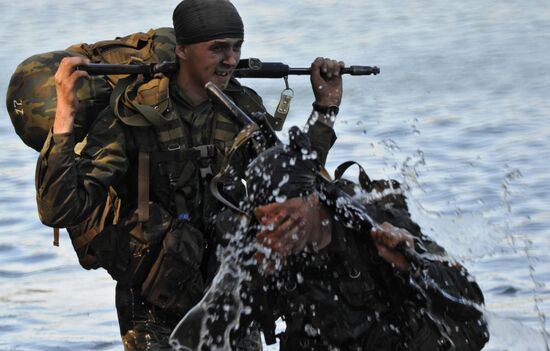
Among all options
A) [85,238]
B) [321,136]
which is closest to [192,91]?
[321,136]

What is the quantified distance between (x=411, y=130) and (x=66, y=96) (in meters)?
7.14

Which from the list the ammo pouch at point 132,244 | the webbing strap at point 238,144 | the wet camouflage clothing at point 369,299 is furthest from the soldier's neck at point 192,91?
the wet camouflage clothing at point 369,299

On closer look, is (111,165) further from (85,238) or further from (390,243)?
(390,243)

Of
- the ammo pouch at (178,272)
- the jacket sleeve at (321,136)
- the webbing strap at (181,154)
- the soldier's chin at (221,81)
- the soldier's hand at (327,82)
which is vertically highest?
the soldier's chin at (221,81)

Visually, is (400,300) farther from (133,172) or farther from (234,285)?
(133,172)

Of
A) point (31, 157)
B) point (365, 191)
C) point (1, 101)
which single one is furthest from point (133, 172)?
point (1, 101)

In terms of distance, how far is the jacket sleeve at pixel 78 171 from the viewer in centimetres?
588

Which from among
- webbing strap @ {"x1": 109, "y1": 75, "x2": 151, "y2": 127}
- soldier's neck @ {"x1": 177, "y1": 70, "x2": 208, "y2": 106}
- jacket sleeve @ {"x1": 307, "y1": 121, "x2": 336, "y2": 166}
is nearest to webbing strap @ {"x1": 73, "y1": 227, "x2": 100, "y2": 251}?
webbing strap @ {"x1": 109, "y1": 75, "x2": 151, "y2": 127}

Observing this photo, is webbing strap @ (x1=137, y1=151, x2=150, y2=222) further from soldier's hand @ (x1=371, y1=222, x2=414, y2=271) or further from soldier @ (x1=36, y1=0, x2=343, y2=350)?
soldier's hand @ (x1=371, y1=222, x2=414, y2=271)

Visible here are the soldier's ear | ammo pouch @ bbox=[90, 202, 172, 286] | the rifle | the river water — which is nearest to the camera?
the rifle

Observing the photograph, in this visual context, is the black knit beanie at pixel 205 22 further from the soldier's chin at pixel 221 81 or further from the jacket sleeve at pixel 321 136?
the jacket sleeve at pixel 321 136

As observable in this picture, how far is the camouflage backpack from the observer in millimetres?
6297

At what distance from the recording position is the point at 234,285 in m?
5.46

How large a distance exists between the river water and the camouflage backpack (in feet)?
4.25
